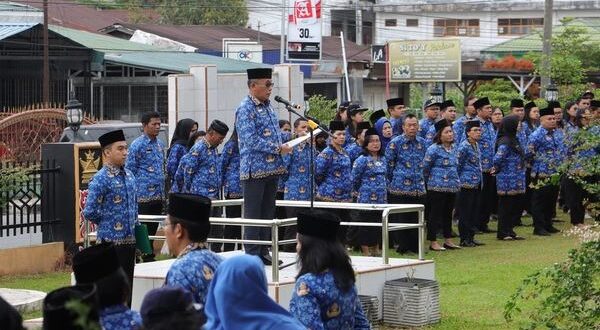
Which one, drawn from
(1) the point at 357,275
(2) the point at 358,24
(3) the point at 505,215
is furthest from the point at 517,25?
(1) the point at 357,275

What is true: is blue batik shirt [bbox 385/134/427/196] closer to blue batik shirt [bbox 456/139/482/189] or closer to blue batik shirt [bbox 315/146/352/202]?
blue batik shirt [bbox 315/146/352/202]

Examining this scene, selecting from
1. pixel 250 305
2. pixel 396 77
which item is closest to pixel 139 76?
pixel 396 77

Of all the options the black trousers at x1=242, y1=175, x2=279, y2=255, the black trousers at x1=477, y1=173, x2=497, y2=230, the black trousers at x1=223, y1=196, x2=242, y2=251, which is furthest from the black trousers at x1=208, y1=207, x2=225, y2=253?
the black trousers at x1=477, y1=173, x2=497, y2=230

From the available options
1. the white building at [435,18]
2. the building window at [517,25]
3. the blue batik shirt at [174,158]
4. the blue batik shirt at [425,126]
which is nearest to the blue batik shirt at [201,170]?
the blue batik shirt at [174,158]

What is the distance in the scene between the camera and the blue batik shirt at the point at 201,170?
16672mm

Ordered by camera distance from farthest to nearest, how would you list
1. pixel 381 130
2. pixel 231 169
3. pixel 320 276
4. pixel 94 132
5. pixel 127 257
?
pixel 94 132 < pixel 381 130 < pixel 231 169 < pixel 127 257 < pixel 320 276

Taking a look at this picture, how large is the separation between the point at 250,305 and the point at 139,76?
35.8m

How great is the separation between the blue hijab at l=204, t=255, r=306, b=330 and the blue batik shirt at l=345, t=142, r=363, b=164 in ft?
38.4

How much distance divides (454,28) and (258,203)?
58067 millimetres

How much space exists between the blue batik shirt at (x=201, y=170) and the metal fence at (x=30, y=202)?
1.61 m

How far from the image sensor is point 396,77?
1799 inches

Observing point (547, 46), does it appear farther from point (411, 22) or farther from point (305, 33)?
point (411, 22)

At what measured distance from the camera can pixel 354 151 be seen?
724 inches

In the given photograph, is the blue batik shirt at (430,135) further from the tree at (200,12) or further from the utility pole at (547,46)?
the tree at (200,12)
